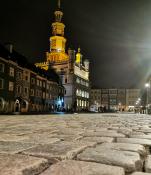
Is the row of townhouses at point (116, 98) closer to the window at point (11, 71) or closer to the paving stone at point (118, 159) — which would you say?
the window at point (11, 71)

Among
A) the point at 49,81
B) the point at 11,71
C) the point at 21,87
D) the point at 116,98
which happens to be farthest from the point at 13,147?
the point at 116,98

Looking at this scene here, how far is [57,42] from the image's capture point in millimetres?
104750

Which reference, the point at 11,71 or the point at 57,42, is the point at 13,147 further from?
the point at 57,42

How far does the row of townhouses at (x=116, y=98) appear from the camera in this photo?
143000 millimetres

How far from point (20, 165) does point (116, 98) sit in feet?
477

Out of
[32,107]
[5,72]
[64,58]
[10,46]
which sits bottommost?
A: [32,107]

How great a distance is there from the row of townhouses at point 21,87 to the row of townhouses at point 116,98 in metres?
74.0

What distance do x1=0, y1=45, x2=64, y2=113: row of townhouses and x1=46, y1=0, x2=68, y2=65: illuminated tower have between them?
92.4 ft

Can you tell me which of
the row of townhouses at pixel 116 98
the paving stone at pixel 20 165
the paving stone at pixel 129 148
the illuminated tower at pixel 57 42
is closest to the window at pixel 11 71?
the paving stone at pixel 129 148

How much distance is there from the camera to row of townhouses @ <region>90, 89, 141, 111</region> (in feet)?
469

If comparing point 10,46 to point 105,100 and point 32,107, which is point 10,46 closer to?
point 32,107

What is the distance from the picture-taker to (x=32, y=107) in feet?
190

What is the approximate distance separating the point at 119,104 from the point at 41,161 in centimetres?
14439

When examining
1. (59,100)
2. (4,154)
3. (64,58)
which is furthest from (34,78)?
(4,154)
